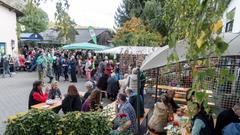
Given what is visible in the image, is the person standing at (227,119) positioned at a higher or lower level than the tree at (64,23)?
lower

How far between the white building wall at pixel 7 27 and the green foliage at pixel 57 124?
60.9ft

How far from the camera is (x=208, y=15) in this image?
5.24ft

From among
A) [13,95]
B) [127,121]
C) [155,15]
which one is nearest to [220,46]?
[127,121]

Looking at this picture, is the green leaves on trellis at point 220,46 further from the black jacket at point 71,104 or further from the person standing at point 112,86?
the person standing at point 112,86

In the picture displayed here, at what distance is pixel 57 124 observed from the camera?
4.80 m

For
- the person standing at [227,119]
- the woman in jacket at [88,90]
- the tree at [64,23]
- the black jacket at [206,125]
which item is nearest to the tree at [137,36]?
the woman in jacket at [88,90]

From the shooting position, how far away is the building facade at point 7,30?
21141 millimetres

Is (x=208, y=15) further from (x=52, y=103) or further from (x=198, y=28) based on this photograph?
(x=52, y=103)

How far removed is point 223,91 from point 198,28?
22.4 ft

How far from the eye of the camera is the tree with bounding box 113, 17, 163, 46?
68.6 ft

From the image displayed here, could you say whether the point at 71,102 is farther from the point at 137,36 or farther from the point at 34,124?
the point at 137,36

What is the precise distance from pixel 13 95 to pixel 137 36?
1217 centimetres

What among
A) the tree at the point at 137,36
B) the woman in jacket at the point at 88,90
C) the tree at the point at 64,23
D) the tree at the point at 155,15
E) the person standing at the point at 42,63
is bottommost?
the woman in jacket at the point at 88,90

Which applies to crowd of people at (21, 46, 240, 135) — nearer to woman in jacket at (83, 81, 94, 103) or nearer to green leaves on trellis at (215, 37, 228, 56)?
woman in jacket at (83, 81, 94, 103)
